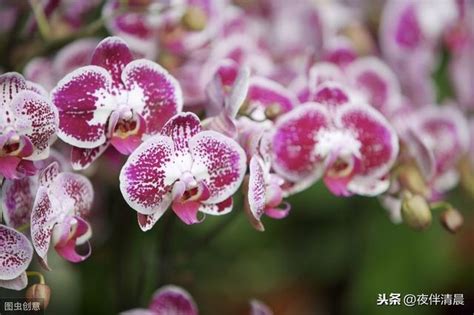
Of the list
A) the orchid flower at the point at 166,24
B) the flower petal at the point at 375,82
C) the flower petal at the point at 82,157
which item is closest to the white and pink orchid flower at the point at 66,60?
the orchid flower at the point at 166,24

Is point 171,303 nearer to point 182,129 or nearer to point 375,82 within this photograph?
point 182,129

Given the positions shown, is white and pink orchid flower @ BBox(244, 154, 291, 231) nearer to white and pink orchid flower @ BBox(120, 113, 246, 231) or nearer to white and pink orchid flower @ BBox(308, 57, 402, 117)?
white and pink orchid flower @ BBox(120, 113, 246, 231)

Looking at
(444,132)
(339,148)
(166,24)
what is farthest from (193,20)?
(444,132)

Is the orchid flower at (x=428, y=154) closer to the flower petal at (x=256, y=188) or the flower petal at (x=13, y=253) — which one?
the flower petal at (x=256, y=188)

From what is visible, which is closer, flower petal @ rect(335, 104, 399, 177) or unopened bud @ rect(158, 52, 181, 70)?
flower petal @ rect(335, 104, 399, 177)

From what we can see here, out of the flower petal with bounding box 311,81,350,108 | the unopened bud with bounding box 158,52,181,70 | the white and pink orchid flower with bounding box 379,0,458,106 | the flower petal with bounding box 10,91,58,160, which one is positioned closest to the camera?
the flower petal with bounding box 10,91,58,160

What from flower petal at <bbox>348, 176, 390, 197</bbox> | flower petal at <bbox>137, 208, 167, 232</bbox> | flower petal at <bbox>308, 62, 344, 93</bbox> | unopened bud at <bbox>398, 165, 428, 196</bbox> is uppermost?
flower petal at <bbox>308, 62, 344, 93</bbox>

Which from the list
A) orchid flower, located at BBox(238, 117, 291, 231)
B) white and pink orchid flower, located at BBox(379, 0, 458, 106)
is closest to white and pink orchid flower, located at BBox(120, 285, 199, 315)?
orchid flower, located at BBox(238, 117, 291, 231)

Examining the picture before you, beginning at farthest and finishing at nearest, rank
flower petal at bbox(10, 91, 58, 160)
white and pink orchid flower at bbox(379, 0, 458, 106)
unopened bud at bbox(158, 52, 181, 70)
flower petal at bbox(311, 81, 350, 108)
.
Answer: white and pink orchid flower at bbox(379, 0, 458, 106) < unopened bud at bbox(158, 52, 181, 70) < flower petal at bbox(311, 81, 350, 108) < flower petal at bbox(10, 91, 58, 160)
